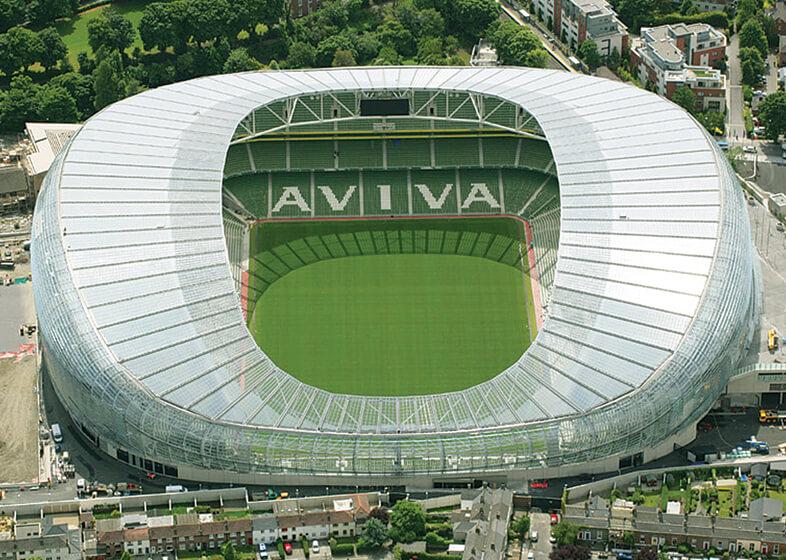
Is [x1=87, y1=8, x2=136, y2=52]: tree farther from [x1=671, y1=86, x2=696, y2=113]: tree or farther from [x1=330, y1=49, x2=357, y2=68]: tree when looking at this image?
[x1=671, y1=86, x2=696, y2=113]: tree

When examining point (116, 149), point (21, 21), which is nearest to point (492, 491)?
point (116, 149)

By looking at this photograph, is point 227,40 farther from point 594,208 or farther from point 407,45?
Result: point 594,208

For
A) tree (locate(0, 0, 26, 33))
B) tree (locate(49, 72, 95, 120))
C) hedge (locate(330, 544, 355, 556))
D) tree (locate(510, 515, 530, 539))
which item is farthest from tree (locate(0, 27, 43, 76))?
tree (locate(510, 515, 530, 539))

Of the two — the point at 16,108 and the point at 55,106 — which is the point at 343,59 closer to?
the point at 55,106

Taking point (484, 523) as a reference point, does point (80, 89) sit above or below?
above

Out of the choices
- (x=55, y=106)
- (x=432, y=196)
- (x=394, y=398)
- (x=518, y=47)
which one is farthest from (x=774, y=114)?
(x=55, y=106)

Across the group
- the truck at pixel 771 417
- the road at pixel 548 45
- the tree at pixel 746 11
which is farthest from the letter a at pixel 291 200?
the tree at pixel 746 11

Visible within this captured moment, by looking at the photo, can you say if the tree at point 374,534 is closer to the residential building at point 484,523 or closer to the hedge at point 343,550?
the hedge at point 343,550
